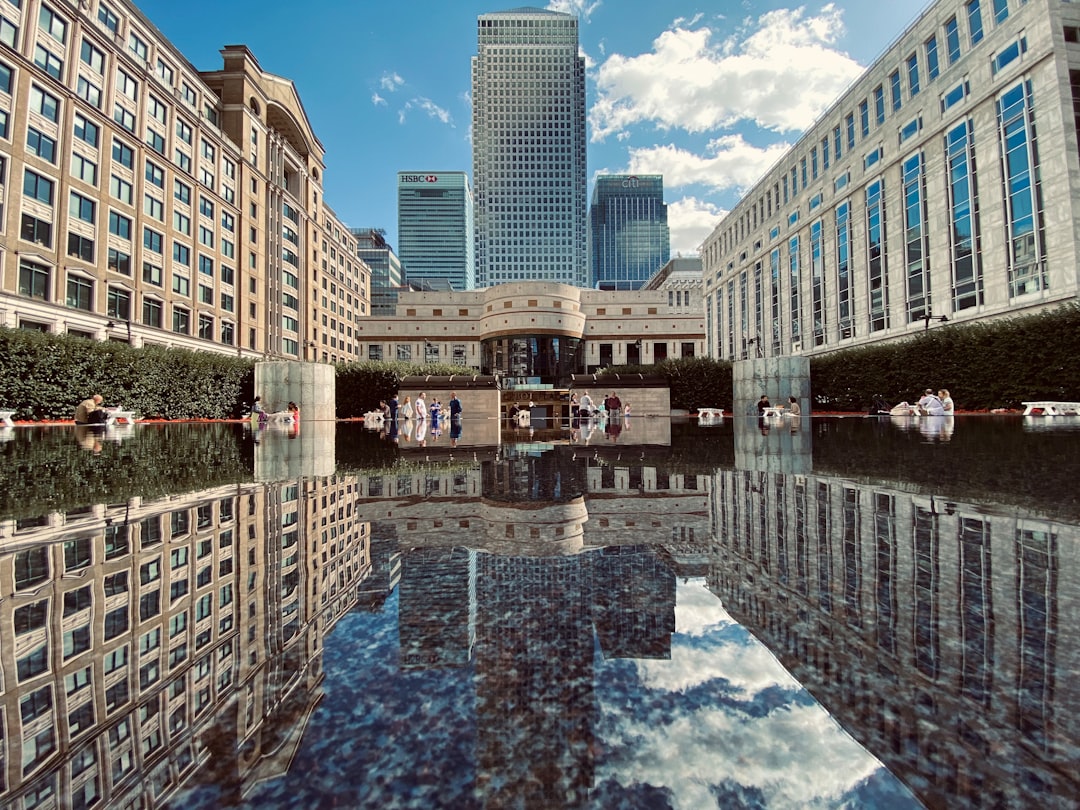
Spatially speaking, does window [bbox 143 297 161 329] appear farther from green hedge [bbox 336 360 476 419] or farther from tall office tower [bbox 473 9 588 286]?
tall office tower [bbox 473 9 588 286]

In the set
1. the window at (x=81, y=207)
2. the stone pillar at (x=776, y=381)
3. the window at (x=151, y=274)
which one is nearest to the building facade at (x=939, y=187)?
the stone pillar at (x=776, y=381)

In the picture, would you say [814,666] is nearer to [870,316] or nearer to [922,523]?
[922,523]

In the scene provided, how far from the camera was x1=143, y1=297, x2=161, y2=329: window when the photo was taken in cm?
3394

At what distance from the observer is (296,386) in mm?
19625

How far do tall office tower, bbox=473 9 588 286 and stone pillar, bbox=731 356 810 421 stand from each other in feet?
402

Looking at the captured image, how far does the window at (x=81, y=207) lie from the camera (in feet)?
94.7

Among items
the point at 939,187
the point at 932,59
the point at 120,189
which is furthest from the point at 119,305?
the point at 932,59

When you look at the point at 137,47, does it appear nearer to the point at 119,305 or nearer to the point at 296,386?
the point at 119,305

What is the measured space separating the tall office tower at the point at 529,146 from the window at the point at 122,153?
367 feet

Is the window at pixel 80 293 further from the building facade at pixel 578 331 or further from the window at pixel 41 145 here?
the building facade at pixel 578 331

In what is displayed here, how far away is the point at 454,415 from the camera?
21.9 m

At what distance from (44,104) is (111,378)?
2002 centimetres

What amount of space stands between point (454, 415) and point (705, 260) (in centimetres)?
6095

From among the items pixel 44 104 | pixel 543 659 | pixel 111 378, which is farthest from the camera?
pixel 44 104
